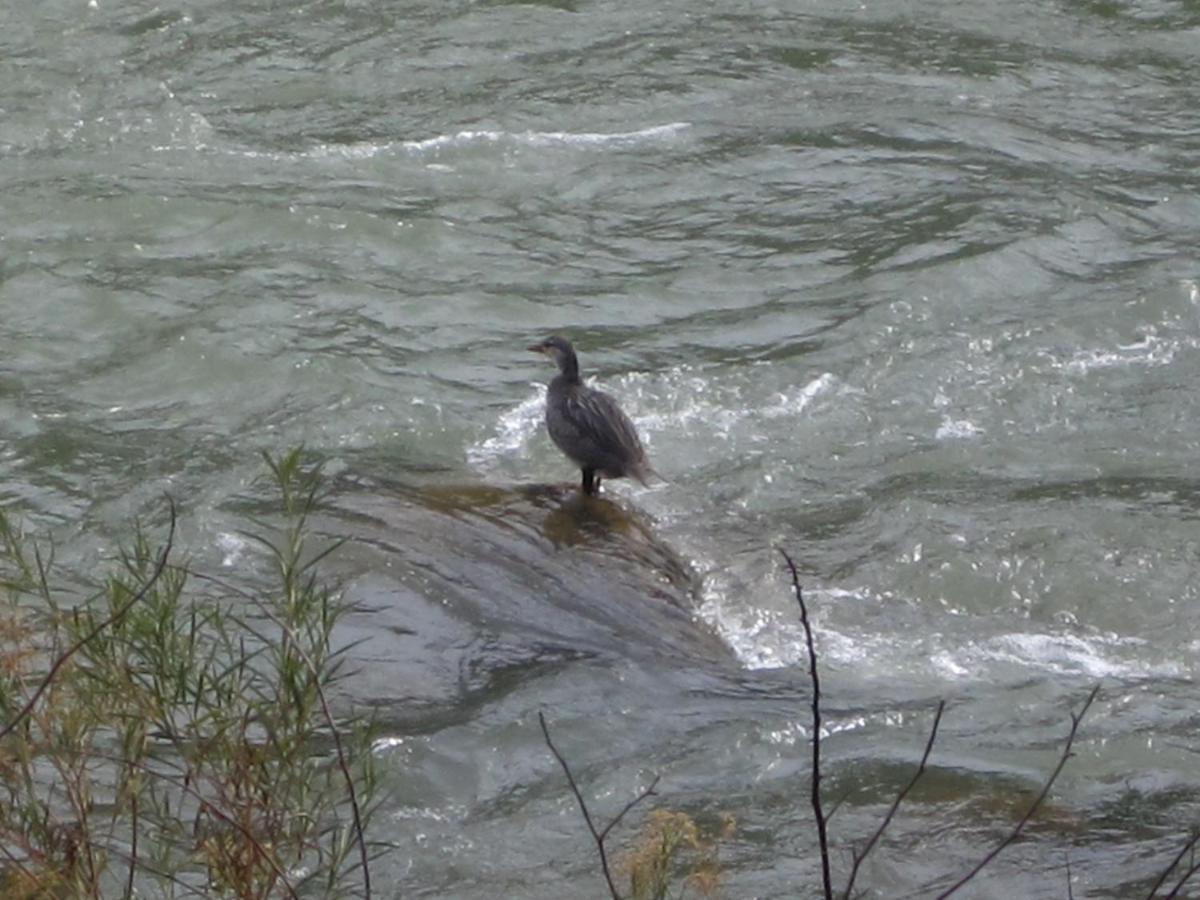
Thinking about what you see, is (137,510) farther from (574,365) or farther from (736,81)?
(736,81)

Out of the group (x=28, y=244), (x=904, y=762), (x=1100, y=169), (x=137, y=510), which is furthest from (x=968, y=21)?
(x=904, y=762)

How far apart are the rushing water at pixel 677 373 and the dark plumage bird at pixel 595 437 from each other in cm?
17

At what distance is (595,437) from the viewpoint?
7973 mm

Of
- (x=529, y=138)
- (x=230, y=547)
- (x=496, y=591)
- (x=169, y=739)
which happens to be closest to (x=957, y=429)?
(x=496, y=591)

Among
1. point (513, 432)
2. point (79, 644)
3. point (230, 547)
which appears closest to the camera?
point (79, 644)

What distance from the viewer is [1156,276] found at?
11.2m

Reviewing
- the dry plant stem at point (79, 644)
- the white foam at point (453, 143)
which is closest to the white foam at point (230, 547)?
the dry plant stem at point (79, 644)

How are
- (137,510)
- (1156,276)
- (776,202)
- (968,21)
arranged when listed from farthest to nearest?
1. (968,21)
2. (776,202)
3. (1156,276)
4. (137,510)

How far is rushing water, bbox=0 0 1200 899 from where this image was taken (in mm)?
6215

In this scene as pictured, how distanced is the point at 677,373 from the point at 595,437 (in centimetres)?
223

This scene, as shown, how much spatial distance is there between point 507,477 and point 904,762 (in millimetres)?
2862

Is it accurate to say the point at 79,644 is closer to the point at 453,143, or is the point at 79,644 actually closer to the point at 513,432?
the point at 513,432

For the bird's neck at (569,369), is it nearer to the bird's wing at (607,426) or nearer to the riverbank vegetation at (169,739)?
the bird's wing at (607,426)

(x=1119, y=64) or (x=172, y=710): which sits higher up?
(x=172, y=710)
